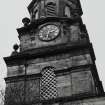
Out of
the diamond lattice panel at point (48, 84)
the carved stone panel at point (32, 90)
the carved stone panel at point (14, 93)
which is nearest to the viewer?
the carved stone panel at point (14, 93)

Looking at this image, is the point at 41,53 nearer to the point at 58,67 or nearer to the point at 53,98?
the point at 58,67

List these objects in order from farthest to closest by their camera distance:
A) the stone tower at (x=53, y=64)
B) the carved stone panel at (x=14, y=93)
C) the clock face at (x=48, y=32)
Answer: the clock face at (x=48, y=32), the stone tower at (x=53, y=64), the carved stone panel at (x=14, y=93)

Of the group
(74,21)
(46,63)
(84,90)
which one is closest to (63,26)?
(74,21)

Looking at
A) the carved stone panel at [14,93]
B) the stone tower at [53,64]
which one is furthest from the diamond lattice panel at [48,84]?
the carved stone panel at [14,93]

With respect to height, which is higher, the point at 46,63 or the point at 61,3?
the point at 61,3

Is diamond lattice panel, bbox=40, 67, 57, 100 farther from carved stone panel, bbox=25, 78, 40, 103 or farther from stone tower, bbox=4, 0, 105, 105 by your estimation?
carved stone panel, bbox=25, 78, 40, 103

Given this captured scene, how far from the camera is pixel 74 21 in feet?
111

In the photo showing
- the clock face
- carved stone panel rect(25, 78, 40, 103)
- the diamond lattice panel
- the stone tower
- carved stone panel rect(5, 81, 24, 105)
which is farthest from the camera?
the clock face

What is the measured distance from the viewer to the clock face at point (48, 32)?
33.0m

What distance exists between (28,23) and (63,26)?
288cm

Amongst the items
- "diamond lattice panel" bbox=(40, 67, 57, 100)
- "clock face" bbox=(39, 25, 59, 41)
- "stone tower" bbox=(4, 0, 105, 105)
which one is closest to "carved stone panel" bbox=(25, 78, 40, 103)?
"stone tower" bbox=(4, 0, 105, 105)

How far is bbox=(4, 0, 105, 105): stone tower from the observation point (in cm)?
2934

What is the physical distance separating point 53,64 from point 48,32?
2876mm

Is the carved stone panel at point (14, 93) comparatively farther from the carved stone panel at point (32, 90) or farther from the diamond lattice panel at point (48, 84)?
the diamond lattice panel at point (48, 84)
